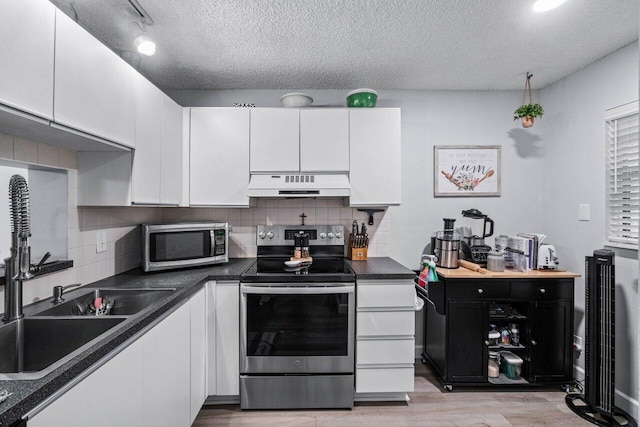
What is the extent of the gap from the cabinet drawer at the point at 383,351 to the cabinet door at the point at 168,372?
1.08m

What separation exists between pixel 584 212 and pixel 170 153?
3105mm

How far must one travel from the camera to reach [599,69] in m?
2.33

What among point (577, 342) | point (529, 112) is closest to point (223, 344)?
point (577, 342)

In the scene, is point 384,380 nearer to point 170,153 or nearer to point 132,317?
point 132,317

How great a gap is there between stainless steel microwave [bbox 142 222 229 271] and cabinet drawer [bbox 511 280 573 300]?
2174mm

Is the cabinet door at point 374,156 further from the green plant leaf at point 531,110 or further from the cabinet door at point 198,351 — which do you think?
the cabinet door at point 198,351

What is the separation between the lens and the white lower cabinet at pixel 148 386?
3.15 feet

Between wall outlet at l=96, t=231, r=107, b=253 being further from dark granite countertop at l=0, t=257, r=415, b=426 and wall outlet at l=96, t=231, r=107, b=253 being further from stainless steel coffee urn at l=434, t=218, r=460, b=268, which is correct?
stainless steel coffee urn at l=434, t=218, r=460, b=268

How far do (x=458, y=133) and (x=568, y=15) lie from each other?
117cm

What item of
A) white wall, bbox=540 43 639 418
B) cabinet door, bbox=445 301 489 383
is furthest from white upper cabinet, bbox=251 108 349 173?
white wall, bbox=540 43 639 418

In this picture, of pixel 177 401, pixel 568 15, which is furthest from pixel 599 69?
pixel 177 401

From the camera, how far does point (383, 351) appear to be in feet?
7.13

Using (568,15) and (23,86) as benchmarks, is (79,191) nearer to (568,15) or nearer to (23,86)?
(23,86)

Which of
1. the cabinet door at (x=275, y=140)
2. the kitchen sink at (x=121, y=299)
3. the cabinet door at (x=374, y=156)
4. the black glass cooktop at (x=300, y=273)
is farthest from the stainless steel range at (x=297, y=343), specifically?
the cabinet door at (x=275, y=140)
